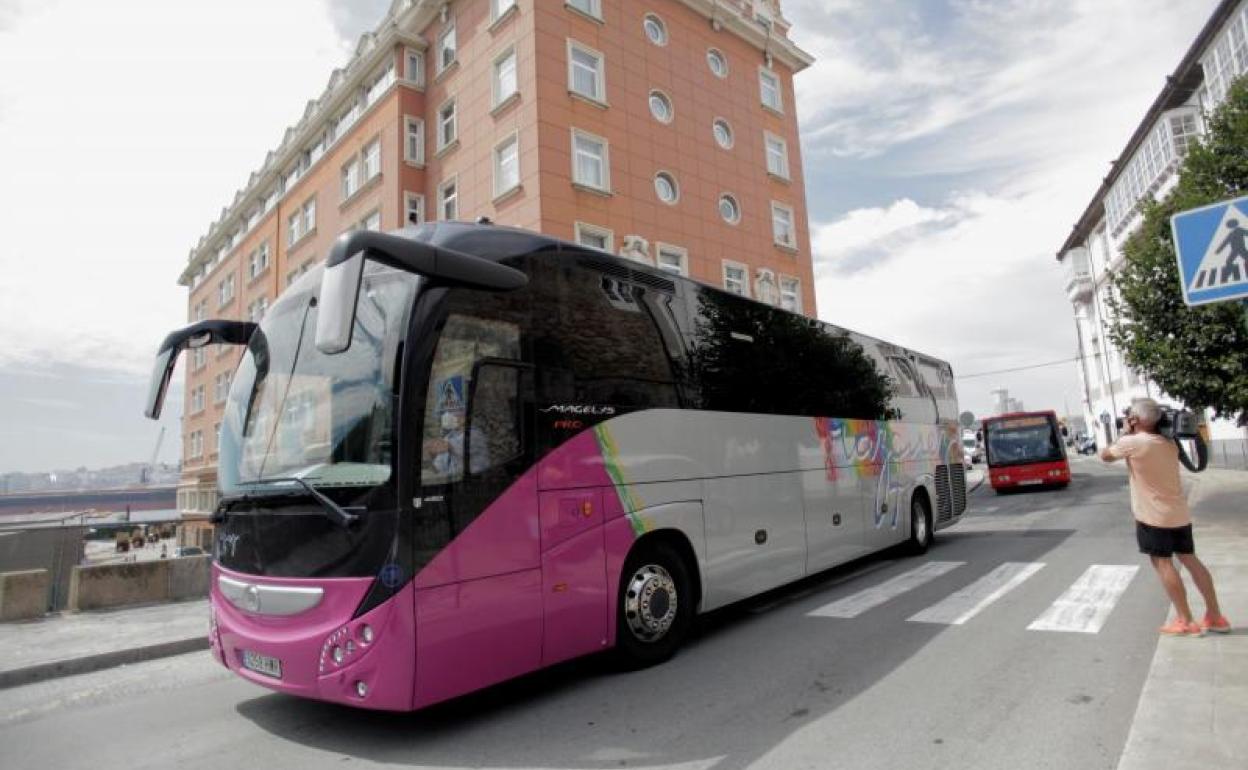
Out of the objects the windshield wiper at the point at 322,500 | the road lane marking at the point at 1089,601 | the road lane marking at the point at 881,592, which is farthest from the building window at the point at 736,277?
the windshield wiper at the point at 322,500

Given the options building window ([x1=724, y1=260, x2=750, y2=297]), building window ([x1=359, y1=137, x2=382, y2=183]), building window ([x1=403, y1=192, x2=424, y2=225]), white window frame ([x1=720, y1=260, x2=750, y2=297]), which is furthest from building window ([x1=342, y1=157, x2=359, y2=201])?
building window ([x1=724, y1=260, x2=750, y2=297])

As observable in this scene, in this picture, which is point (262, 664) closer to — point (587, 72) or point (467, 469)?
point (467, 469)

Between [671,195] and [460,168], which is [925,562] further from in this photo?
[460,168]

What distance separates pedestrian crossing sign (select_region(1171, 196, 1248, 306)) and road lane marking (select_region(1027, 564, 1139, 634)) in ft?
10.3

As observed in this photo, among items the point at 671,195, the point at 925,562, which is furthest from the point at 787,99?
the point at 925,562

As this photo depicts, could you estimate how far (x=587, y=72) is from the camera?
22359 millimetres

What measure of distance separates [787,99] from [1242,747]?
3051 cm

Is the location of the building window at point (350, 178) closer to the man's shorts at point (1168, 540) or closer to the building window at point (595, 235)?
the building window at point (595, 235)

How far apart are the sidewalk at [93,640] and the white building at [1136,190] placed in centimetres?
1696

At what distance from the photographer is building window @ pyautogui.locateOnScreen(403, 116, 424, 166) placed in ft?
84.6

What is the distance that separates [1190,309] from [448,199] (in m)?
20.3

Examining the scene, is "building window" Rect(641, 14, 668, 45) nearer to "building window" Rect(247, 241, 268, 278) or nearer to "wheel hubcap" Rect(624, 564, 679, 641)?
"wheel hubcap" Rect(624, 564, 679, 641)

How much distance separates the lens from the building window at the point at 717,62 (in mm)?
26828

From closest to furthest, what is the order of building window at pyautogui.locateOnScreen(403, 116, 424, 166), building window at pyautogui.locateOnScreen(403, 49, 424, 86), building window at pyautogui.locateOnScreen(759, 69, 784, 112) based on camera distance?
building window at pyautogui.locateOnScreen(403, 116, 424, 166)
building window at pyautogui.locateOnScreen(403, 49, 424, 86)
building window at pyautogui.locateOnScreen(759, 69, 784, 112)
